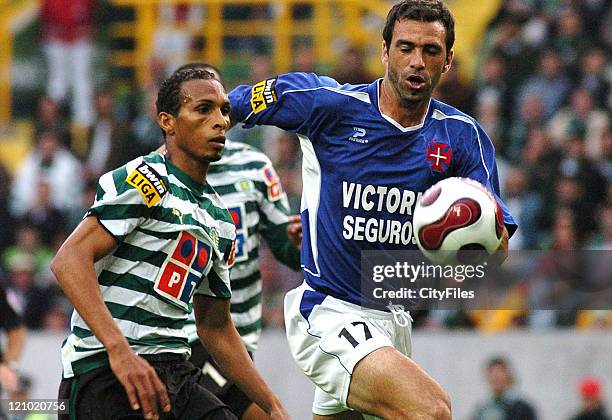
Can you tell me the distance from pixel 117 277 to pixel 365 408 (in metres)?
1.38

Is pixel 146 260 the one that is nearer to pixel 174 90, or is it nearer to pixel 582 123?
pixel 174 90

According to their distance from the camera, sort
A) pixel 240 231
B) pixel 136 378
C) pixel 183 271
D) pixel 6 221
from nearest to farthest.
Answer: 1. pixel 136 378
2. pixel 183 271
3. pixel 240 231
4. pixel 6 221

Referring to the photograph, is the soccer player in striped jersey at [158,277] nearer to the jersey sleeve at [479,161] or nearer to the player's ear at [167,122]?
the player's ear at [167,122]

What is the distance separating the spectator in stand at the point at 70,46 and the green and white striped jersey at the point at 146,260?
9.82m

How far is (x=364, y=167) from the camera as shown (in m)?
6.14

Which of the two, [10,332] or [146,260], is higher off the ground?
[146,260]

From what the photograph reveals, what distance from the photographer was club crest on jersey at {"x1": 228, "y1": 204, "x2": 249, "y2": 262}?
7.12 metres

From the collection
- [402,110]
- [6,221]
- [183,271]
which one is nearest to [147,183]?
[183,271]

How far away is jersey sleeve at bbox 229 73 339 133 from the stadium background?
2.76 m

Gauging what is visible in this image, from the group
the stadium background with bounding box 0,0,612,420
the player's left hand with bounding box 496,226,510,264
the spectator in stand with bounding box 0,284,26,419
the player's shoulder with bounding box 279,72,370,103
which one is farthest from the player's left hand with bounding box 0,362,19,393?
the player's left hand with bounding box 496,226,510,264

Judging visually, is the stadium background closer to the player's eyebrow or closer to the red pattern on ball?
the player's eyebrow

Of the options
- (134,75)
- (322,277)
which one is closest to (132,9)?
(134,75)

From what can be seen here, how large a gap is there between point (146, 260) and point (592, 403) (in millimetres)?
5945

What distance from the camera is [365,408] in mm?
5816
